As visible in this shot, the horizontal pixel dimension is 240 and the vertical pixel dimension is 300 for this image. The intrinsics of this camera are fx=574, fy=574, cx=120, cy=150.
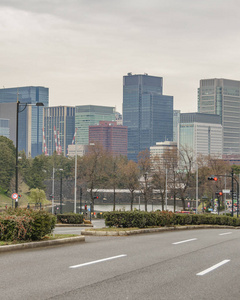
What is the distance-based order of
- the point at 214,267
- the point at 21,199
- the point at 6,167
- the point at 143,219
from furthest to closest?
1. the point at 21,199
2. the point at 6,167
3. the point at 143,219
4. the point at 214,267

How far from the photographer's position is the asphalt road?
1038cm

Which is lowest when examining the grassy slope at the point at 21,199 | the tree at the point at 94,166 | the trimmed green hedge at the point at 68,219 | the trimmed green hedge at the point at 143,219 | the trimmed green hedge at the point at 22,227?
the grassy slope at the point at 21,199

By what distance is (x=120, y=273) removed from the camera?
1270cm

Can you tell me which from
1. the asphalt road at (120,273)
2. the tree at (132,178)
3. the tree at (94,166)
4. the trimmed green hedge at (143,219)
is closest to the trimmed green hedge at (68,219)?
the trimmed green hedge at (143,219)

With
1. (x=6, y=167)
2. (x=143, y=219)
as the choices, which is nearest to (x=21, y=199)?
(x=6, y=167)

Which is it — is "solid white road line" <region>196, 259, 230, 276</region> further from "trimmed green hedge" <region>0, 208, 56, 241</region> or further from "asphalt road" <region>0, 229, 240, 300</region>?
"trimmed green hedge" <region>0, 208, 56, 241</region>

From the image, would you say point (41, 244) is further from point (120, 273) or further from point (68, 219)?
point (68, 219)

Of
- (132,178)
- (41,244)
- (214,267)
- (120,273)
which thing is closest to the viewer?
(120,273)

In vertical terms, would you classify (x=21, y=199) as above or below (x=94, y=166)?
below

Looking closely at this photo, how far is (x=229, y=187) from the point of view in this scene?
413 feet

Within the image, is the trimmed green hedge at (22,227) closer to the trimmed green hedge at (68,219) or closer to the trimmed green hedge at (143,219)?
the trimmed green hedge at (143,219)

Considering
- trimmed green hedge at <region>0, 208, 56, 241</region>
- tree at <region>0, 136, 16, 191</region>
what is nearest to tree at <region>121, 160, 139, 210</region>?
tree at <region>0, 136, 16, 191</region>

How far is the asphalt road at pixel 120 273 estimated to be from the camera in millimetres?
10375

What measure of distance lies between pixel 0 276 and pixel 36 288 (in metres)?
1.69
